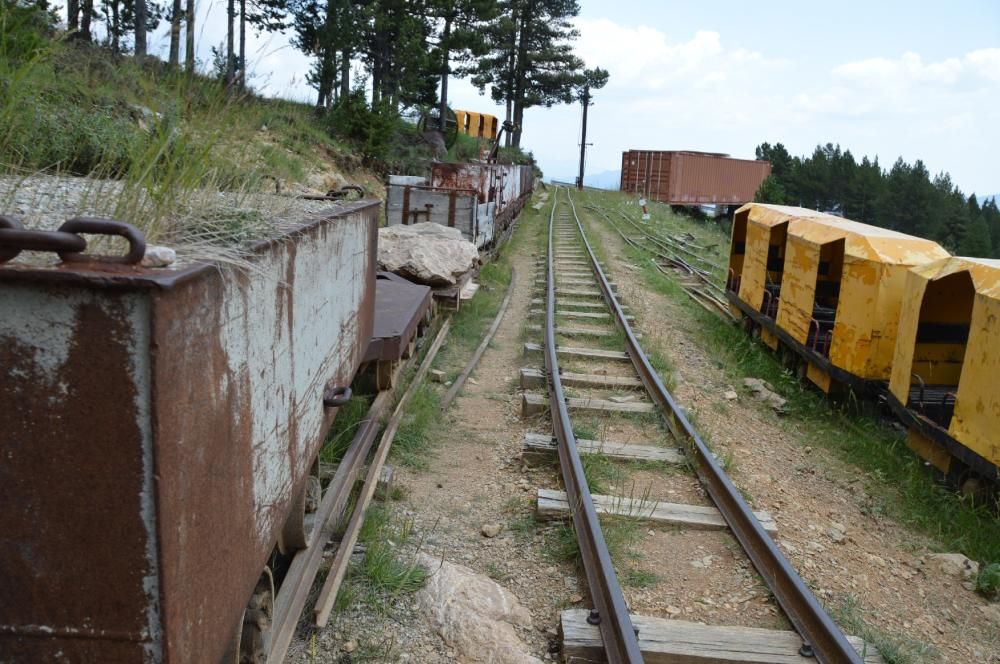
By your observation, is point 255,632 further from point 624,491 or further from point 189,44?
point 624,491

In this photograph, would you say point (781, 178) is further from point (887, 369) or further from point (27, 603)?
point (27, 603)

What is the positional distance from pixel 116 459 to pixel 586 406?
5.54 m


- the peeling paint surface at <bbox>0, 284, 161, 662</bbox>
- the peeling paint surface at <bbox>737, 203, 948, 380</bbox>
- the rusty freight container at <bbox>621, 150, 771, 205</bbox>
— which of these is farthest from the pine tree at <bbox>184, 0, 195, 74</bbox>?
the rusty freight container at <bbox>621, 150, 771, 205</bbox>

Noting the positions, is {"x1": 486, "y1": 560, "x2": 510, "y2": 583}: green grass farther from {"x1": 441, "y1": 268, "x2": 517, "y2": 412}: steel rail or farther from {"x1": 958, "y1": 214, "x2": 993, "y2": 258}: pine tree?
{"x1": 958, "y1": 214, "x2": 993, "y2": 258}: pine tree

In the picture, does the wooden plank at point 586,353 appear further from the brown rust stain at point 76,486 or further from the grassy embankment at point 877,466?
the brown rust stain at point 76,486

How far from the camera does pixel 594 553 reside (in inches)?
164

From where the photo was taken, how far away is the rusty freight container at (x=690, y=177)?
132 feet

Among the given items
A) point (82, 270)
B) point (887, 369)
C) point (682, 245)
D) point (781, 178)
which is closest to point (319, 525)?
point (82, 270)

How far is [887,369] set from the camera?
23.8ft

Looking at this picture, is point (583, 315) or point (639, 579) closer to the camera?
point (639, 579)

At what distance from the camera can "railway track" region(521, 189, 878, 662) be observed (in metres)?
3.57

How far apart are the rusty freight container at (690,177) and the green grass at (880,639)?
37.4m

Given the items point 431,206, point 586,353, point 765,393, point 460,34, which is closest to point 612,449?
point 586,353

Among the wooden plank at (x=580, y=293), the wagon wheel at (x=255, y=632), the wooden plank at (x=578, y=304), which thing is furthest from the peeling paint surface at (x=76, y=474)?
the wooden plank at (x=580, y=293)
